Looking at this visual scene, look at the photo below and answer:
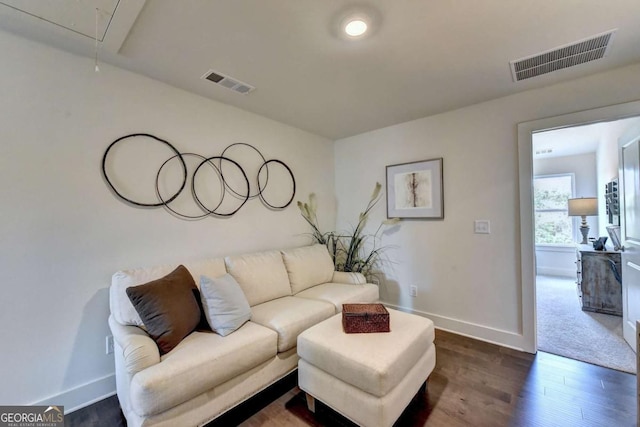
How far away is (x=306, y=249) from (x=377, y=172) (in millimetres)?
1376

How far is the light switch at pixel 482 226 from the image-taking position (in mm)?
2627

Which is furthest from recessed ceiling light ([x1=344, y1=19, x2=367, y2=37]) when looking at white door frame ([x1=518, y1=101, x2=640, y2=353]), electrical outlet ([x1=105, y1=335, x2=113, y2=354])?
electrical outlet ([x1=105, y1=335, x2=113, y2=354])

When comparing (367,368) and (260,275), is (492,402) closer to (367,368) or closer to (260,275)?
(367,368)

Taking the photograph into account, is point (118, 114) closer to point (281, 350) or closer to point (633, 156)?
point (281, 350)

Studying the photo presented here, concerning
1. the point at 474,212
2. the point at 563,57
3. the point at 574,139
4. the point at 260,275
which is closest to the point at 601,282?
the point at 474,212

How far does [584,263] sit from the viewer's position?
3.41 m

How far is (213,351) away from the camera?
60.4 inches

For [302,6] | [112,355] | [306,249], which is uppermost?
[302,6]

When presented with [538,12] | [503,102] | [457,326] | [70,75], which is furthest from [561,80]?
[70,75]

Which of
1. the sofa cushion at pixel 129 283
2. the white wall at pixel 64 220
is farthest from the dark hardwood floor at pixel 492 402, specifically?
the sofa cushion at pixel 129 283

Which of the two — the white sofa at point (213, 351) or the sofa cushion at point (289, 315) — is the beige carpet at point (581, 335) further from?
the sofa cushion at point (289, 315)

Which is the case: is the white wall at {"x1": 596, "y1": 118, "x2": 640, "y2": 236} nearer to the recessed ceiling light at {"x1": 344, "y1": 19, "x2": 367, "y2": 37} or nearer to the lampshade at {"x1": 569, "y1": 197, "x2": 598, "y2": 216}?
the lampshade at {"x1": 569, "y1": 197, "x2": 598, "y2": 216}

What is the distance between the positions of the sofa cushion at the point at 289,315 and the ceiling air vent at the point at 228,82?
6.23 feet

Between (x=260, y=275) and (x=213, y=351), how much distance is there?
0.92m
